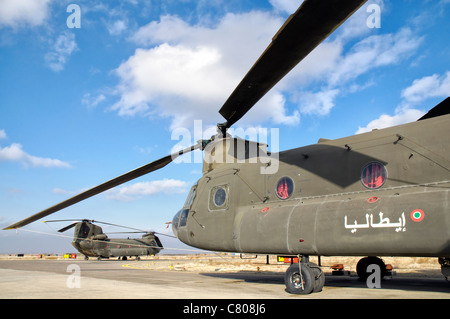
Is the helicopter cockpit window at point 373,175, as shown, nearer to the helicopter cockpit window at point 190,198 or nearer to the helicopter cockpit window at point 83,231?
the helicopter cockpit window at point 190,198

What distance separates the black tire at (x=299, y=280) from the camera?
28.0 ft

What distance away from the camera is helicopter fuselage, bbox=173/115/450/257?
7.18 m

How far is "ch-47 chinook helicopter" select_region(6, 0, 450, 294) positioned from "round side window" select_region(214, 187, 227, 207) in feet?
0.10

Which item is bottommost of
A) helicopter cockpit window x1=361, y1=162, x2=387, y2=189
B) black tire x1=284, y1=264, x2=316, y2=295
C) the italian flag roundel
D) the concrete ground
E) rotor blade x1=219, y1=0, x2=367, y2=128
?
the concrete ground

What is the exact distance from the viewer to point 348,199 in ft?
27.4

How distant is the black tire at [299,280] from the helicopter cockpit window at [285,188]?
6.21 ft

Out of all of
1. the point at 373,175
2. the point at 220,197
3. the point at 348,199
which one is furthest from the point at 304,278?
the point at 220,197

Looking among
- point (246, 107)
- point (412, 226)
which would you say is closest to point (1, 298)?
point (246, 107)

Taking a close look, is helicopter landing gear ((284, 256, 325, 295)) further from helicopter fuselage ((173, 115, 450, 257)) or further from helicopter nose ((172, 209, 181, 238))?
helicopter nose ((172, 209, 181, 238))

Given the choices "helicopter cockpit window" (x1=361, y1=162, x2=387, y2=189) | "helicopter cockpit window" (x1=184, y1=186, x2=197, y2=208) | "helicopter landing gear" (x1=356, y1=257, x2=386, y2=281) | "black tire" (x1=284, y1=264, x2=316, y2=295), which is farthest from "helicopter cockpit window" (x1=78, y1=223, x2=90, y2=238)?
"helicopter cockpit window" (x1=361, y1=162, x2=387, y2=189)

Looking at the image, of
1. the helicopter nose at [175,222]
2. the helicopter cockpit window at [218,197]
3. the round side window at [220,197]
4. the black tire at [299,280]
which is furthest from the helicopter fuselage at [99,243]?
the black tire at [299,280]

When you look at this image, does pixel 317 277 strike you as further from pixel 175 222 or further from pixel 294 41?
pixel 175 222

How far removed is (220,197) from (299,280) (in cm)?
373

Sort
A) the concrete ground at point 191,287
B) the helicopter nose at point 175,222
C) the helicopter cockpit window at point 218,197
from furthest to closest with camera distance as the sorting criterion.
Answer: the helicopter nose at point 175,222, the helicopter cockpit window at point 218,197, the concrete ground at point 191,287
